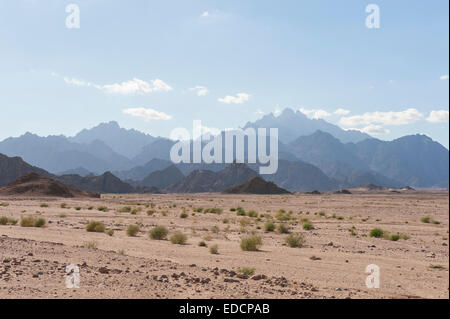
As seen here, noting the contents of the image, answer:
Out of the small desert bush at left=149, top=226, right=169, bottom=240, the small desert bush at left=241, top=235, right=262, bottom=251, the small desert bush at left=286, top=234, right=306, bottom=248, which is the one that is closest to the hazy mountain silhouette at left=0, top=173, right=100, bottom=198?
the small desert bush at left=149, top=226, right=169, bottom=240

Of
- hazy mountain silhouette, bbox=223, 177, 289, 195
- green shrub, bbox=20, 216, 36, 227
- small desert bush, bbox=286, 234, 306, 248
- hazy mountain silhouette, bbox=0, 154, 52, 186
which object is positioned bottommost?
hazy mountain silhouette, bbox=223, 177, 289, 195

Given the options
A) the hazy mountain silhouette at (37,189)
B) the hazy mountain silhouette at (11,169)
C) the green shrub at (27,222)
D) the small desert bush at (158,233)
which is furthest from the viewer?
the hazy mountain silhouette at (11,169)

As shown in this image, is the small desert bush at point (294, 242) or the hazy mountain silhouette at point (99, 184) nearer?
the small desert bush at point (294, 242)

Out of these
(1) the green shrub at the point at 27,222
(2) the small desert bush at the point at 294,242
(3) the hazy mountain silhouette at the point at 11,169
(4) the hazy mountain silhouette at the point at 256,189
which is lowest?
(4) the hazy mountain silhouette at the point at 256,189

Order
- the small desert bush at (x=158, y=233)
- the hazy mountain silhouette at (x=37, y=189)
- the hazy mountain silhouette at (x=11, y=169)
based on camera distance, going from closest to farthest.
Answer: the small desert bush at (x=158, y=233) < the hazy mountain silhouette at (x=37, y=189) < the hazy mountain silhouette at (x=11, y=169)

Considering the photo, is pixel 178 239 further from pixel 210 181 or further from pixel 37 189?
pixel 210 181

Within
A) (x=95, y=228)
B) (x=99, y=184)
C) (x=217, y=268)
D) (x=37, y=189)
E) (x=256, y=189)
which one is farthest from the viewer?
(x=99, y=184)

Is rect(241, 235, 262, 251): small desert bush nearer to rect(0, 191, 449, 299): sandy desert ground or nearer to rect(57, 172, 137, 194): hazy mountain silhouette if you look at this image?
rect(0, 191, 449, 299): sandy desert ground

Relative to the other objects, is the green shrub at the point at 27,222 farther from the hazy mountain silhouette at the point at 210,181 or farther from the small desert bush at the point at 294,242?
the hazy mountain silhouette at the point at 210,181

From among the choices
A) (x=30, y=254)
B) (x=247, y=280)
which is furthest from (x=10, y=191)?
(x=247, y=280)

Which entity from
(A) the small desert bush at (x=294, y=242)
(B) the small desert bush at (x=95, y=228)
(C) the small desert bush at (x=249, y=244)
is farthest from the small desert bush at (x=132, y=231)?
(A) the small desert bush at (x=294, y=242)

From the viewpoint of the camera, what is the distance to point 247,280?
10.7m

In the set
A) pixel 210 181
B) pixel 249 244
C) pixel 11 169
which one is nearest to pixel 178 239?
pixel 249 244
